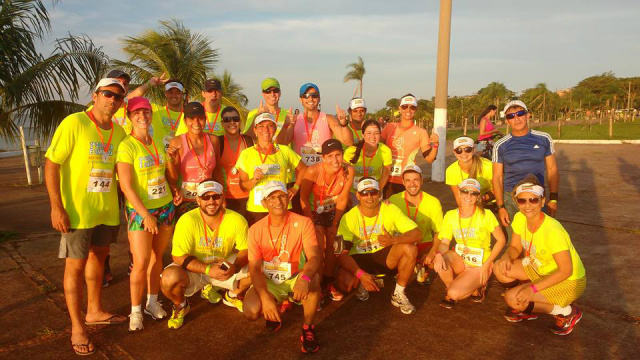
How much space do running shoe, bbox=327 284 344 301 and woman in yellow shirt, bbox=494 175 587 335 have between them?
1695 millimetres

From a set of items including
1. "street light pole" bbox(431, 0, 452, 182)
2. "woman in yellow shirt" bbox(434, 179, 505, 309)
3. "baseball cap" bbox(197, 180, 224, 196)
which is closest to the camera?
"baseball cap" bbox(197, 180, 224, 196)

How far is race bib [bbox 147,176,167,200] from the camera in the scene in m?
4.14

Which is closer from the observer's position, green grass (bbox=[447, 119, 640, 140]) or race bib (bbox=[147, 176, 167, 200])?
race bib (bbox=[147, 176, 167, 200])

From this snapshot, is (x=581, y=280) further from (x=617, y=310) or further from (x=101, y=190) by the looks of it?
(x=101, y=190)

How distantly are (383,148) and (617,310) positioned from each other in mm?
3129

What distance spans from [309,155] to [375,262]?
170 cm

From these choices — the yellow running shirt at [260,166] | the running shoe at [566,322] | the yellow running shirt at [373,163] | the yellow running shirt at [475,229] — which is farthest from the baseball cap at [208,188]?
the running shoe at [566,322]

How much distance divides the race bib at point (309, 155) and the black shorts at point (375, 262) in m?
1.45

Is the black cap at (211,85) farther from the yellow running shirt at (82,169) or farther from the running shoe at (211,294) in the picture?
the running shoe at (211,294)

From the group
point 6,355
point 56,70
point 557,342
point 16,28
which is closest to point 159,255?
point 6,355

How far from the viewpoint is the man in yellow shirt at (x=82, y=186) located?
3682 mm

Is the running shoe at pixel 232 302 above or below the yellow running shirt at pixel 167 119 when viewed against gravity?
below

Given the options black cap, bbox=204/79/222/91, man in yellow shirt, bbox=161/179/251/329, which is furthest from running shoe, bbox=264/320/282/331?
black cap, bbox=204/79/222/91

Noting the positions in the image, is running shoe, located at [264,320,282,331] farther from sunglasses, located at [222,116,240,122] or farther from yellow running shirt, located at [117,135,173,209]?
sunglasses, located at [222,116,240,122]
